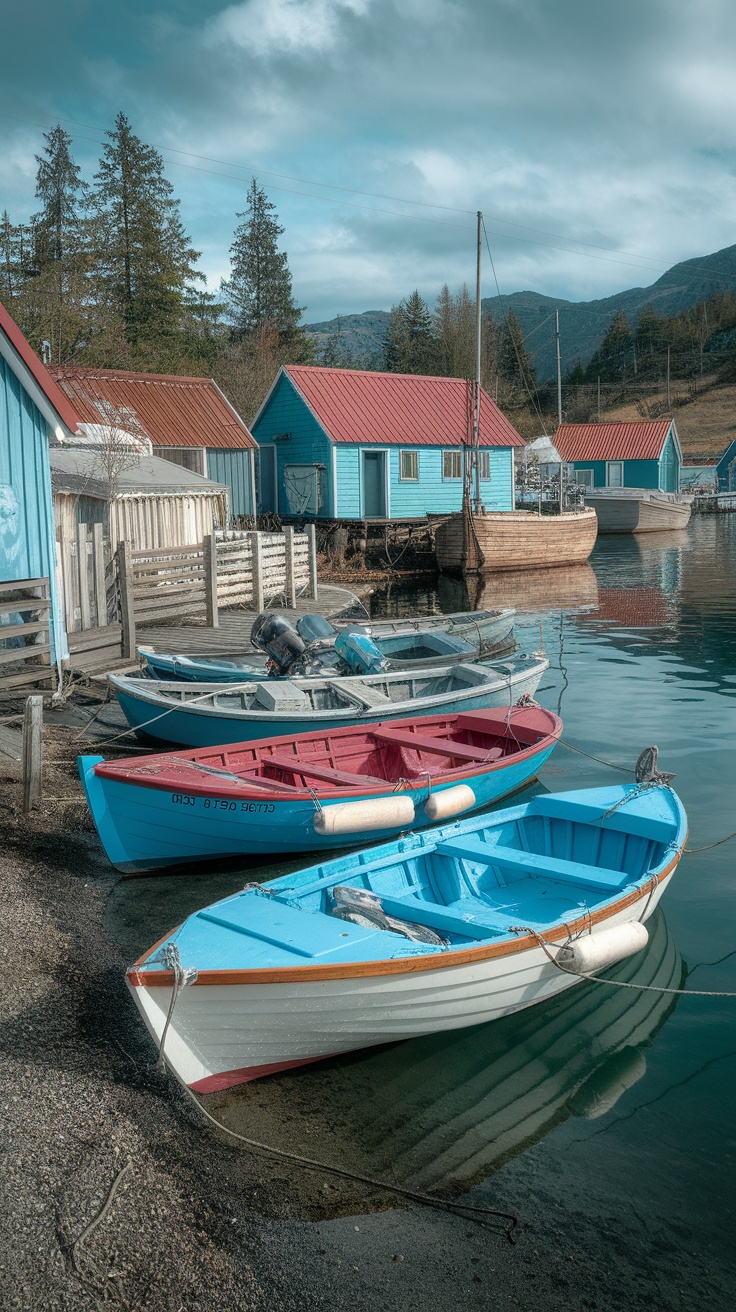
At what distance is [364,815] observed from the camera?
838cm

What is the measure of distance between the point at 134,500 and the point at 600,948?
14796 mm

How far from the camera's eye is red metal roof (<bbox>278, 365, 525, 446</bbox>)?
3472 cm

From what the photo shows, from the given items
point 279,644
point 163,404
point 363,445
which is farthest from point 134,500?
point 363,445

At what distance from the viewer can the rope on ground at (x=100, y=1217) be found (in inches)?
164

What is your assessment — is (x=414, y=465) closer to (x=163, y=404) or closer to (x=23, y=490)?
(x=163, y=404)

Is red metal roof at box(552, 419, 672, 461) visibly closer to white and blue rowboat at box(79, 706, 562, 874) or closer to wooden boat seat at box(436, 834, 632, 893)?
white and blue rowboat at box(79, 706, 562, 874)

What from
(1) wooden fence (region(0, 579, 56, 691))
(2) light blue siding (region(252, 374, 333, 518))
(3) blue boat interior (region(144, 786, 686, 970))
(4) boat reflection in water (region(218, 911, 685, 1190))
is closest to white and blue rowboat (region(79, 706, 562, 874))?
(3) blue boat interior (region(144, 786, 686, 970))

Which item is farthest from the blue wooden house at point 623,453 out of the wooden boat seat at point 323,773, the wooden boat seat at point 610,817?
the wooden boat seat at point 610,817

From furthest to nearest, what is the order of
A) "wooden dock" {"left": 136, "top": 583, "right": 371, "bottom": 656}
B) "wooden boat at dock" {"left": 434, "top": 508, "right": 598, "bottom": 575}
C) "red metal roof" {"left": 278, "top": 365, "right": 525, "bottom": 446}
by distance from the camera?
"red metal roof" {"left": 278, "top": 365, "right": 525, "bottom": 446} < "wooden boat at dock" {"left": 434, "top": 508, "right": 598, "bottom": 575} < "wooden dock" {"left": 136, "top": 583, "right": 371, "bottom": 656}

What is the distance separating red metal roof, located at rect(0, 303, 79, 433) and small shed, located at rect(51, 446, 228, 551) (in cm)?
313

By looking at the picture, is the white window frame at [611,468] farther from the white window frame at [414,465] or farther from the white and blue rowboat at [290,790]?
the white and blue rowboat at [290,790]

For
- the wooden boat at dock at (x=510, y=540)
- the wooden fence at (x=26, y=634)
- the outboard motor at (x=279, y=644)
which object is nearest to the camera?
the wooden fence at (x=26, y=634)

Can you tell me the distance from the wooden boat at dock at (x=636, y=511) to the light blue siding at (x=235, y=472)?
2445cm

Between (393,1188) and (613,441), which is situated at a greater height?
(613,441)
